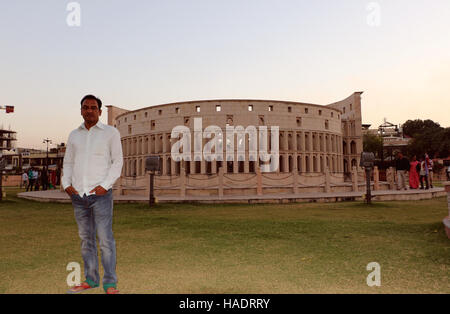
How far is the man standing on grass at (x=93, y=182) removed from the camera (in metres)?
2.93

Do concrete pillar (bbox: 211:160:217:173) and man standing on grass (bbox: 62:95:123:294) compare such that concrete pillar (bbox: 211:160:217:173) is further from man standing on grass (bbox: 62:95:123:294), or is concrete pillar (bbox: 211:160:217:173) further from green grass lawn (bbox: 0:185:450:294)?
man standing on grass (bbox: 62:95:123:294)

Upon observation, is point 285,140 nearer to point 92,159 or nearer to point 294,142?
point 294,142

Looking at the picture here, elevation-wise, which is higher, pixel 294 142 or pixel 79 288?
pixel 294 142

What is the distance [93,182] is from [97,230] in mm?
475

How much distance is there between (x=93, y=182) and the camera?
2924 millimetres

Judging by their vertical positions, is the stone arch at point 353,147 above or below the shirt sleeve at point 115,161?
above

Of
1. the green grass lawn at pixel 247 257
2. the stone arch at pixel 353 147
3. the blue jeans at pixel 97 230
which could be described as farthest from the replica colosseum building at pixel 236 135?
the blue jeans at pixel 97 230

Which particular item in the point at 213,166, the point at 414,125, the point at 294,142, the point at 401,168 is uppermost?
the point at 414,125

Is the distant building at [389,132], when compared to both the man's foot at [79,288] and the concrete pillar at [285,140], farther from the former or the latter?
the man's foot at [79,288]

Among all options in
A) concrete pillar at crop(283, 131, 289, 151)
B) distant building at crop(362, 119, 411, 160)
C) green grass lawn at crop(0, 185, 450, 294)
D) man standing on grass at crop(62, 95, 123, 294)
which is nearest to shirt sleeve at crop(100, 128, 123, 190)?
man standing on grass at crop(62, 95, 123, 294)

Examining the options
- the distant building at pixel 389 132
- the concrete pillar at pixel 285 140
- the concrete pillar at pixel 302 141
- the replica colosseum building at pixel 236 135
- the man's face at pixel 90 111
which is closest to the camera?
the man's face at pixel 90 111

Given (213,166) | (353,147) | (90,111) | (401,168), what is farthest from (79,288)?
(353,147)

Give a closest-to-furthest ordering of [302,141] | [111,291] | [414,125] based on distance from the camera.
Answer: [111,291] < [302,141] < [414,125]

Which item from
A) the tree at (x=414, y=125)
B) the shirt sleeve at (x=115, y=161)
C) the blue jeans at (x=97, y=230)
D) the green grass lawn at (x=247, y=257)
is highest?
the tree at (x=414, y=125)
